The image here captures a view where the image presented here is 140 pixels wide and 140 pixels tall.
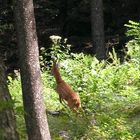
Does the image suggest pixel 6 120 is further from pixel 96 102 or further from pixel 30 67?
pixel 96 102

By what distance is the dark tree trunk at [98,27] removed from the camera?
55.5 ft

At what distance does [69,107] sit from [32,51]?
197cm

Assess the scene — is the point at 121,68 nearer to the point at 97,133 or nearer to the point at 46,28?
the point at 97,133

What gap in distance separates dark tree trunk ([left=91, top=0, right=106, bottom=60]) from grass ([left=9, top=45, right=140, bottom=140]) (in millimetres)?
5433

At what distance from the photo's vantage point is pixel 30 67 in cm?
707

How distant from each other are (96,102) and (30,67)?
7.52 ft

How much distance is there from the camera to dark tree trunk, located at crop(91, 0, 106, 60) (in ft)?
55.5

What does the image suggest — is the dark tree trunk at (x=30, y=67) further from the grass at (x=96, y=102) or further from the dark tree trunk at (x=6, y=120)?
the dark tree trunk at (x=6, y=120)

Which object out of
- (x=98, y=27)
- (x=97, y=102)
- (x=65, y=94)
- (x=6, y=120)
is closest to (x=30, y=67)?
(x=65, y=94)

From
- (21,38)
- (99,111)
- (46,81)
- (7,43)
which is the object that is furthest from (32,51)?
(7,43)

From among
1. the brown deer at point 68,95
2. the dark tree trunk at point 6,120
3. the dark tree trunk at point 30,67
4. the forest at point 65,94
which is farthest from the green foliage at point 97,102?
the dark tree trunk at point 6,120

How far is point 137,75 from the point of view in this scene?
33.9 feet

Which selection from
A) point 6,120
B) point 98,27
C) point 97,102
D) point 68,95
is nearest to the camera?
point 6,120

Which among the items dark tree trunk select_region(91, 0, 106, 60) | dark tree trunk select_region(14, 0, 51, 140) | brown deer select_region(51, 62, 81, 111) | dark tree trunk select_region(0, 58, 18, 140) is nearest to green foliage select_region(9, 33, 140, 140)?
brown deer select_region(51, 62, 81, 111)
